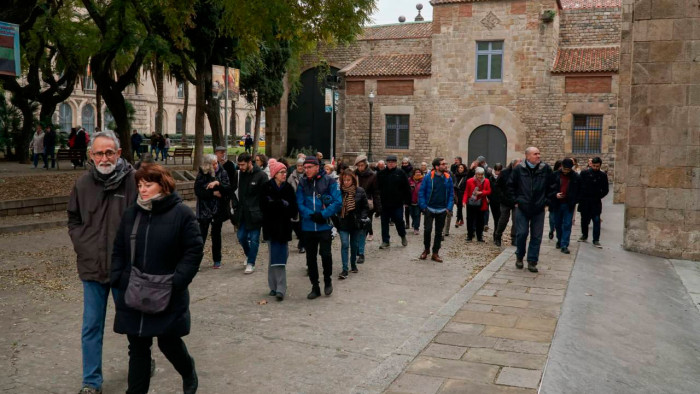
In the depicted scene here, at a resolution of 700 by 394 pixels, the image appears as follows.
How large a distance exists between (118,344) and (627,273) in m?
7.51

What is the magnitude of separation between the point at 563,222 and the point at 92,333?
30.1 feet

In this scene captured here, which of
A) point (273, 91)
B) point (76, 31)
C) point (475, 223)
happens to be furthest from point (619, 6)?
point (76, 31)

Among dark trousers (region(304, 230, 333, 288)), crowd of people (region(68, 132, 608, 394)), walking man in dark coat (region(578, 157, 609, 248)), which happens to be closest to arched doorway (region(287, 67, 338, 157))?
crowd of people (region(68, 132, 608, 394))

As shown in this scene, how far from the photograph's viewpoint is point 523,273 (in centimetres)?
949

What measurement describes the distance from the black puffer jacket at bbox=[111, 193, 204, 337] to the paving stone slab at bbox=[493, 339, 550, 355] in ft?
9.64

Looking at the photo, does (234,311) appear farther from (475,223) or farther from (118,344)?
(475,223)

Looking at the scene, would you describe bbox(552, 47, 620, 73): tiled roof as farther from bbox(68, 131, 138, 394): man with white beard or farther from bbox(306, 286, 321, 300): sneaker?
bbox(68, 131, 138, 394): man with white beard

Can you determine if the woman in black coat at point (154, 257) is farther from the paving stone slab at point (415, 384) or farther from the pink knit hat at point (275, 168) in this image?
the pink knit hat at point (275, 168)

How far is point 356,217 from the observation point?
9656mm

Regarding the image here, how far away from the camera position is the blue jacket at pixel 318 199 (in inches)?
310

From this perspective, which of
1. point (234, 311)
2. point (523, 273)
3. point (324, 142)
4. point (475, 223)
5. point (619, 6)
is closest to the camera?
point (234, 311)

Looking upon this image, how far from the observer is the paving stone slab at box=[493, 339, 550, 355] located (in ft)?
18.4

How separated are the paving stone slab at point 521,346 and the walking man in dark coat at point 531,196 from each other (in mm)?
3839

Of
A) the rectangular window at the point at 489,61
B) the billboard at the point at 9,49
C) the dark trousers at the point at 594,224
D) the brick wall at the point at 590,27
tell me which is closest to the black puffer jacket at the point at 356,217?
the dark trousers at the point at 594,224
